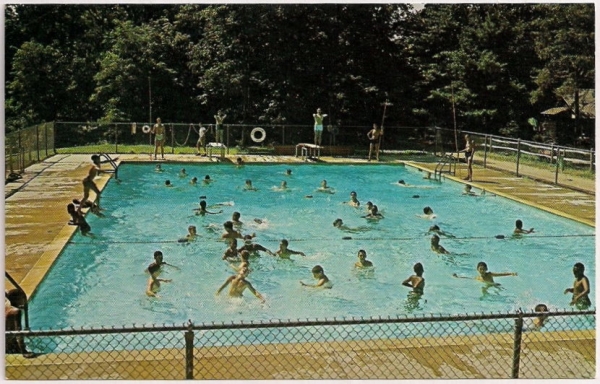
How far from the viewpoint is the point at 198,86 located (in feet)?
95.5

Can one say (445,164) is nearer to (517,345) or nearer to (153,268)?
(153,268)

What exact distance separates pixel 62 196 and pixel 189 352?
36.2 feet

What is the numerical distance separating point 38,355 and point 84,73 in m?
26.2

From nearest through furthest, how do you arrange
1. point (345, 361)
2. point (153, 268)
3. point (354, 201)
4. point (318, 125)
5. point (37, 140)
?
point (345, 361) → point (153, 268) → point (354, 201) → point (37, 140) → point (318, 125)

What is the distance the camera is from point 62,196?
15.1m

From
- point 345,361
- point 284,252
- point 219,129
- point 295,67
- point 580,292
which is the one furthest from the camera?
point 295,67

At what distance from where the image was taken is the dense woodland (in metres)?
28.1

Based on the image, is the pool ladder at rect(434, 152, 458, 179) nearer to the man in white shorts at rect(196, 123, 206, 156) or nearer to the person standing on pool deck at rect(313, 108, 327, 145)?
the person standing on pool deck at rect(313, 108, 327, 145)

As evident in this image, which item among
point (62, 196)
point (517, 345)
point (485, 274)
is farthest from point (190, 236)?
point (517, 345)

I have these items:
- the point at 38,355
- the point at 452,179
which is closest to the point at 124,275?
→ the point at 38,355

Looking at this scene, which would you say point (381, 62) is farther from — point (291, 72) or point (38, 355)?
point (38, 355)

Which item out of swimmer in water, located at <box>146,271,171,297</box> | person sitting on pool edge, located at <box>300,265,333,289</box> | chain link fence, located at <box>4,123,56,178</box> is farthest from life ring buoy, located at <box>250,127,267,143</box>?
swimmer in water, located at <box>146,271,171,297</box>

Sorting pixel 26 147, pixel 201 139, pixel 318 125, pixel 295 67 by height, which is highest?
pixel 295 67

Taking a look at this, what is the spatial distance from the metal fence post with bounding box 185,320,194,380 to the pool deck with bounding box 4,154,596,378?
377 centimetres
